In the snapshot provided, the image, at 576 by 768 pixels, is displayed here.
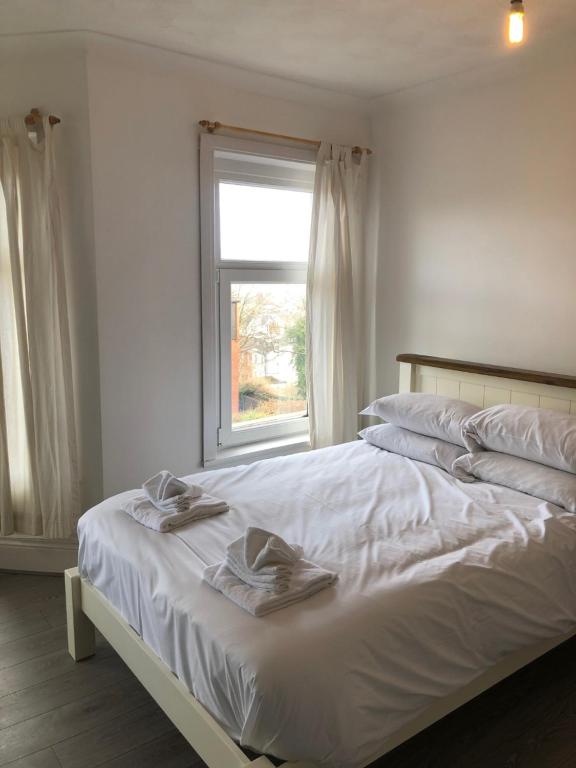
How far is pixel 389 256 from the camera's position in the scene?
368 cm

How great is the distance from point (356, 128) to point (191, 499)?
248 centimetres

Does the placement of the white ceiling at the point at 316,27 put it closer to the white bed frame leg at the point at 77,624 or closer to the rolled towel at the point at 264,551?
the rolled towel at the point at 264,551

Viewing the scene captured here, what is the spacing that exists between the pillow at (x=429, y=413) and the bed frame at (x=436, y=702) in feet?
0.74

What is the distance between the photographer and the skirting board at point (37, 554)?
3051 mm

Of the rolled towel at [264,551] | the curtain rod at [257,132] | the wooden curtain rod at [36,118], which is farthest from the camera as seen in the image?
the curtain rod at [257,132]

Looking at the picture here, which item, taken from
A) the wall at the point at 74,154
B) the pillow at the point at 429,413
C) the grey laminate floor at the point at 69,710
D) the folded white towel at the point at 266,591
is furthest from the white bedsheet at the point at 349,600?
the wall at the point at 74,154

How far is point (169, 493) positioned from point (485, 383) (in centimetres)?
171

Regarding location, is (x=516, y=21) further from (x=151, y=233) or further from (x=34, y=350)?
(x=34, y=350)

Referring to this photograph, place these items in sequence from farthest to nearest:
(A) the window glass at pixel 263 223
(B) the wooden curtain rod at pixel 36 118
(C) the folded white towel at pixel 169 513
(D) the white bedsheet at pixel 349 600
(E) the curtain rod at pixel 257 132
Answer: (A) the window glass at pixel 263 223, (E) the curtain rod at pixel 257 132, (B) the wooden curtain rod at pixel 36 118, (C) the folded white towel at pixel 169 513, (D) the white bedsheet at pixel 349 600

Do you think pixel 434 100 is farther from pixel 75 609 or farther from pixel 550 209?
pixel 75 609

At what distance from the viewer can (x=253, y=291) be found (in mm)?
3467

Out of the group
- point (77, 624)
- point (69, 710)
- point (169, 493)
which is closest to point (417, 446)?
point (169, 493)

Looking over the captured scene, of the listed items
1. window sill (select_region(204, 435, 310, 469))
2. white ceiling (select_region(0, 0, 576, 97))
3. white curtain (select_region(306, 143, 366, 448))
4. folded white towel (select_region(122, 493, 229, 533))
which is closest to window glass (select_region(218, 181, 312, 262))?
white curtain (select_region(306, 143, 366, 448))

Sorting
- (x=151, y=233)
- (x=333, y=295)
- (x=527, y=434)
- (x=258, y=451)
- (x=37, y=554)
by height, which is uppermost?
(x=151, y=233)
